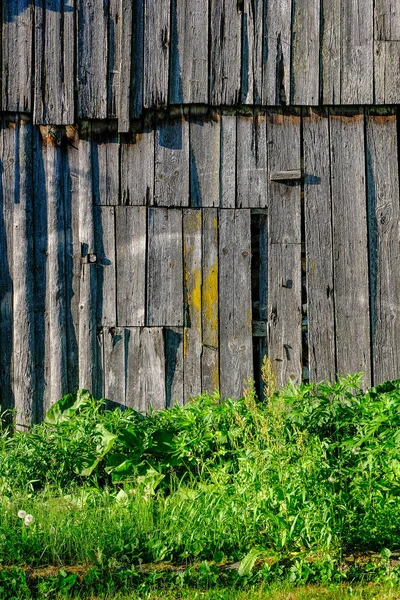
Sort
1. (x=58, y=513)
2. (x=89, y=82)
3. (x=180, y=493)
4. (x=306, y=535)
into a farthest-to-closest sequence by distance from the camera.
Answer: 1. (x=89, y=82)
2. (x=180, y=493)
3. (x=58, y=513)
4. (x=306, y=535)

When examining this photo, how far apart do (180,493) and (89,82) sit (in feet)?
11.4

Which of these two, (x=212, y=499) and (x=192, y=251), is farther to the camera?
(x=192, y=251)

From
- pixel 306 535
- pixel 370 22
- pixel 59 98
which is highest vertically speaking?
pixel 370 22

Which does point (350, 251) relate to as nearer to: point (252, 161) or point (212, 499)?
point (252, 161)

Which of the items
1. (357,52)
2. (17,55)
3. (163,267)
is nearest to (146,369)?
(163,267)

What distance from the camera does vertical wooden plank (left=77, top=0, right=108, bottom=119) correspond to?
649 centimetres

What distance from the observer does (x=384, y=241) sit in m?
6.58

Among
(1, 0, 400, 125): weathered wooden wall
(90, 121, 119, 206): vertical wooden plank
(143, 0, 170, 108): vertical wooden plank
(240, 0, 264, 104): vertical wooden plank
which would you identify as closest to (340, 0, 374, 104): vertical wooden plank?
(1, 0, 400, 125): weathered wooden wall

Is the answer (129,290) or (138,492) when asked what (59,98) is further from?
(138,492)

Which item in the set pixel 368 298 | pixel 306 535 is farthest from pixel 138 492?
pixel 368 298

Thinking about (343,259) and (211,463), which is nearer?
(211,463)

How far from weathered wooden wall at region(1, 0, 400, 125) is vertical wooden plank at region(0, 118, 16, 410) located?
314 mm

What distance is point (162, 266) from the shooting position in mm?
6539

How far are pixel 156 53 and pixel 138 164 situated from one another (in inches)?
36.9
